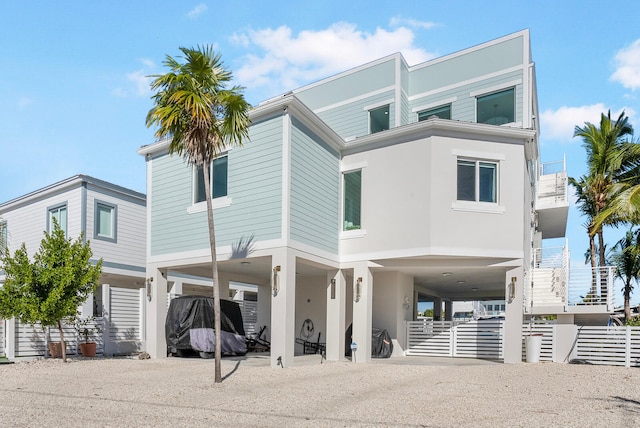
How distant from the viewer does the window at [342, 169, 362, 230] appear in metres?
16.3

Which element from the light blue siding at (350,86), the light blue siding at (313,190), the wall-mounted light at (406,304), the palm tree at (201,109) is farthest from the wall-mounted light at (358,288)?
the light blue siding at (350,86)

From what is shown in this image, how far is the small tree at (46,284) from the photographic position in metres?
14.4

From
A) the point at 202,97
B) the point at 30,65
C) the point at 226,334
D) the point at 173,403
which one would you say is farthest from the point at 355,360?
the point at 30,65

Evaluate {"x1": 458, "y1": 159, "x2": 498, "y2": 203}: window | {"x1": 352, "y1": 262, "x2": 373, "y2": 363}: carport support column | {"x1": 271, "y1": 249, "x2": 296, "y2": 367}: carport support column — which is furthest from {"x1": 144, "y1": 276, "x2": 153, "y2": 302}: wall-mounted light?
{"x1": 458, "y1": 159, "x2": 498, "y2": 203}: window

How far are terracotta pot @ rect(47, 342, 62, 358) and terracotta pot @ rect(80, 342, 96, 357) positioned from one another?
0.79 meters

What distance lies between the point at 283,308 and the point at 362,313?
10.0 feet

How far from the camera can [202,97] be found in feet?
35.0

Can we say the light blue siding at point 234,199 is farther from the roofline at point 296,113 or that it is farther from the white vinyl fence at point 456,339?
the white vinyl fence at point 456,339

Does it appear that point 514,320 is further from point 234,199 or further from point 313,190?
point 234,199

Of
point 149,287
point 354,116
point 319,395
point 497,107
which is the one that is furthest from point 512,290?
point 149,287

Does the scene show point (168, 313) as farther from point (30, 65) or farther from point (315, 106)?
point (315, 106)

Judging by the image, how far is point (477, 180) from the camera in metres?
15.2

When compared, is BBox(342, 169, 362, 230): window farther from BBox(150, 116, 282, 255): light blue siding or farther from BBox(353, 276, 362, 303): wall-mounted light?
BBox(150, 116, 282, 255): light blue siding

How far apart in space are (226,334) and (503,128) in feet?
33.0
